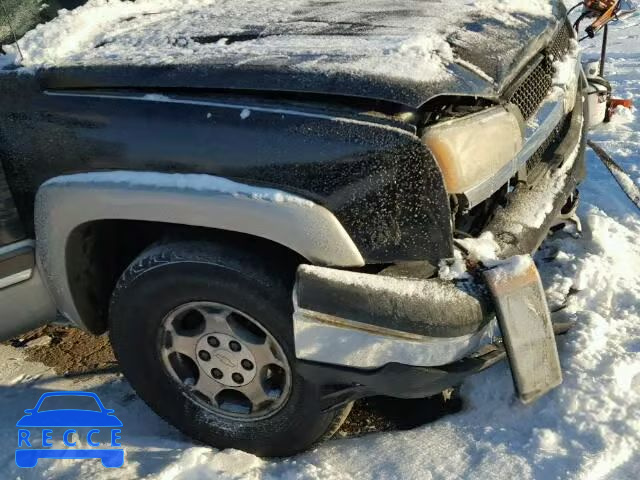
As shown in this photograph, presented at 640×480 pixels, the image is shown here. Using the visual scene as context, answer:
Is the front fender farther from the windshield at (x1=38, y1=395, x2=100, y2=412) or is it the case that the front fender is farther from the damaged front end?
the windshield at (x1=38, y1=395, x2=100, y2=412)

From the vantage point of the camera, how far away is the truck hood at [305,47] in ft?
6.59

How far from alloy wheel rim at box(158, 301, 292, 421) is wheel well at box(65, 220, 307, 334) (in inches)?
9.5

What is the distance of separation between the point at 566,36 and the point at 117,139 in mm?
2284

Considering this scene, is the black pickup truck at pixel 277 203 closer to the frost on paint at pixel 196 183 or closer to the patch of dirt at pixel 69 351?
the frost on paint at pixel 196 183

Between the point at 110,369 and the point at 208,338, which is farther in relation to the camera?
the point at 110,369

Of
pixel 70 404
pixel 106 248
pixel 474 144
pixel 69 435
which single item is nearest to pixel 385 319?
pixel 474 144

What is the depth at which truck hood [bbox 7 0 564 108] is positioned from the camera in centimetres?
201

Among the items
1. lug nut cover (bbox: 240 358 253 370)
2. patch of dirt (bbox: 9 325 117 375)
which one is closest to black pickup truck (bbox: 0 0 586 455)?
lug nut cover (bbox: 240 358 253 370)

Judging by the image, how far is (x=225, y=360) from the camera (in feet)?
7.70

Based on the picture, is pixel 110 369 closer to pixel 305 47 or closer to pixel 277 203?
pixel 277 203

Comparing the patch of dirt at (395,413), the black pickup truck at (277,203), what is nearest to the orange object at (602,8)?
the black pickup truck at (277,203)

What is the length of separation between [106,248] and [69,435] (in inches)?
30.6

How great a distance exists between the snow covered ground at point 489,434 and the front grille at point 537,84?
0.97 metres

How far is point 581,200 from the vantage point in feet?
13.5
